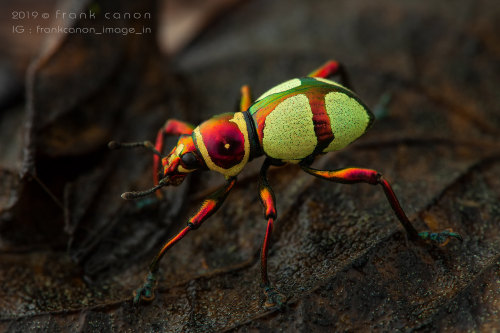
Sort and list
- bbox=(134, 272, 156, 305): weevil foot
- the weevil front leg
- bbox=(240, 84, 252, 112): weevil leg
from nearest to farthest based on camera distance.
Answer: bbox=(134, 272, 156, 305): weevil foot
the weevil front leg
bbox=(240, 84, 252, 112): weevil leg

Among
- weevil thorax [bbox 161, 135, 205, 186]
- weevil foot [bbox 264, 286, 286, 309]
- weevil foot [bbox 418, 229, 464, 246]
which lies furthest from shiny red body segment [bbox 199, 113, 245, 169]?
weevil foot [bbox 418, 229, 464, 246]

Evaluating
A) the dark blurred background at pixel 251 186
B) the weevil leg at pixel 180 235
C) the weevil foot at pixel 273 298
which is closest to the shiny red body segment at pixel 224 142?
the weevil leg at pixel 180 235

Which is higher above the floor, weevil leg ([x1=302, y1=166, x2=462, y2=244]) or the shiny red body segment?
the shiny red body segment

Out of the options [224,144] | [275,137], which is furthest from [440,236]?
[224,144]

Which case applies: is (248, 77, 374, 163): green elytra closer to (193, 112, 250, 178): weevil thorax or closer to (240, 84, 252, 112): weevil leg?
(193, 112, 250, 178): weevil thorax

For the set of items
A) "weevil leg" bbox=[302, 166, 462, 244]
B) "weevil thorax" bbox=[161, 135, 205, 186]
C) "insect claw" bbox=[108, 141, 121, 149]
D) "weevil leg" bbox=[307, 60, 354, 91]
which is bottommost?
"weevil leg" bbox=[302, 166, 462, 244]

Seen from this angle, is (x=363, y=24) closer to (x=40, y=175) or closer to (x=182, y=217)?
(x=182, y=217)
